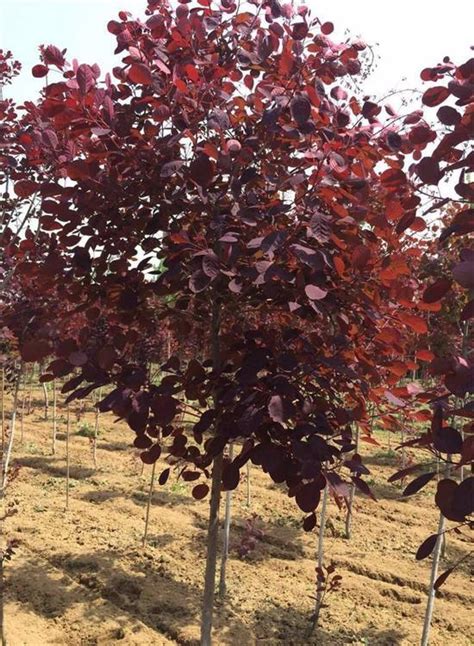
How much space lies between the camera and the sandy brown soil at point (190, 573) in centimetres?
441

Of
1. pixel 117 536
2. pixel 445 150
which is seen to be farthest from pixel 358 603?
pixel 445 150

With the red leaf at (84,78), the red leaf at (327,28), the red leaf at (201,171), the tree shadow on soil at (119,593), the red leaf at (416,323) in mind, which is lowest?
the tree shadow on soil at (119,593)

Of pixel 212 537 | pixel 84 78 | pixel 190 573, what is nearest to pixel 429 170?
pixel 84 78

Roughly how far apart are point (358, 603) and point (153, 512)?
287cm

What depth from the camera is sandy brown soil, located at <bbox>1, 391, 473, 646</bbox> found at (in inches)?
174

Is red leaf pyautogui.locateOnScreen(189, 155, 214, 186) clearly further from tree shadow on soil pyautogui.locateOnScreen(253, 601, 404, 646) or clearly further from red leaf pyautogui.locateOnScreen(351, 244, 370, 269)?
tree shadow on soil pyautogui.locateOnScreen(253, 601, 404, 646)

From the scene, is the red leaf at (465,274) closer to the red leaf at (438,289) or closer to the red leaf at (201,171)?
the red leaf at (438,289)

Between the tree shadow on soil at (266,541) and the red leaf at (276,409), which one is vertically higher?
the red leaf at (276,409)

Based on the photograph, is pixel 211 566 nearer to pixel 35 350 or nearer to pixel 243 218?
pixel 35 350

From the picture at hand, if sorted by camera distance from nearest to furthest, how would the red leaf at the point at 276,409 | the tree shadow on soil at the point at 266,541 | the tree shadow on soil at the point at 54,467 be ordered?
the red leaf at the point at 276,409
the tree shadow on soil at the point at 266,541
the tree shadow on soil at the point at 54,467

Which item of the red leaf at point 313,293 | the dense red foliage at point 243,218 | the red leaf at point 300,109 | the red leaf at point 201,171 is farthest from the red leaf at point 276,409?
the red leaf at point 300,109

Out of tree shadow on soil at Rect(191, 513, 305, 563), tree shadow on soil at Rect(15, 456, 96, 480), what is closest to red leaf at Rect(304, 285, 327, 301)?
tree shadow on soil at Rect(191, 513, 305, 563)

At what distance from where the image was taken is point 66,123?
1809 mm

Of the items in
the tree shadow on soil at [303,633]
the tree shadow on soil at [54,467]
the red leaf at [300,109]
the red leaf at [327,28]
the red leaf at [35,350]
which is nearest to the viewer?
the red leaf at [300,109]
